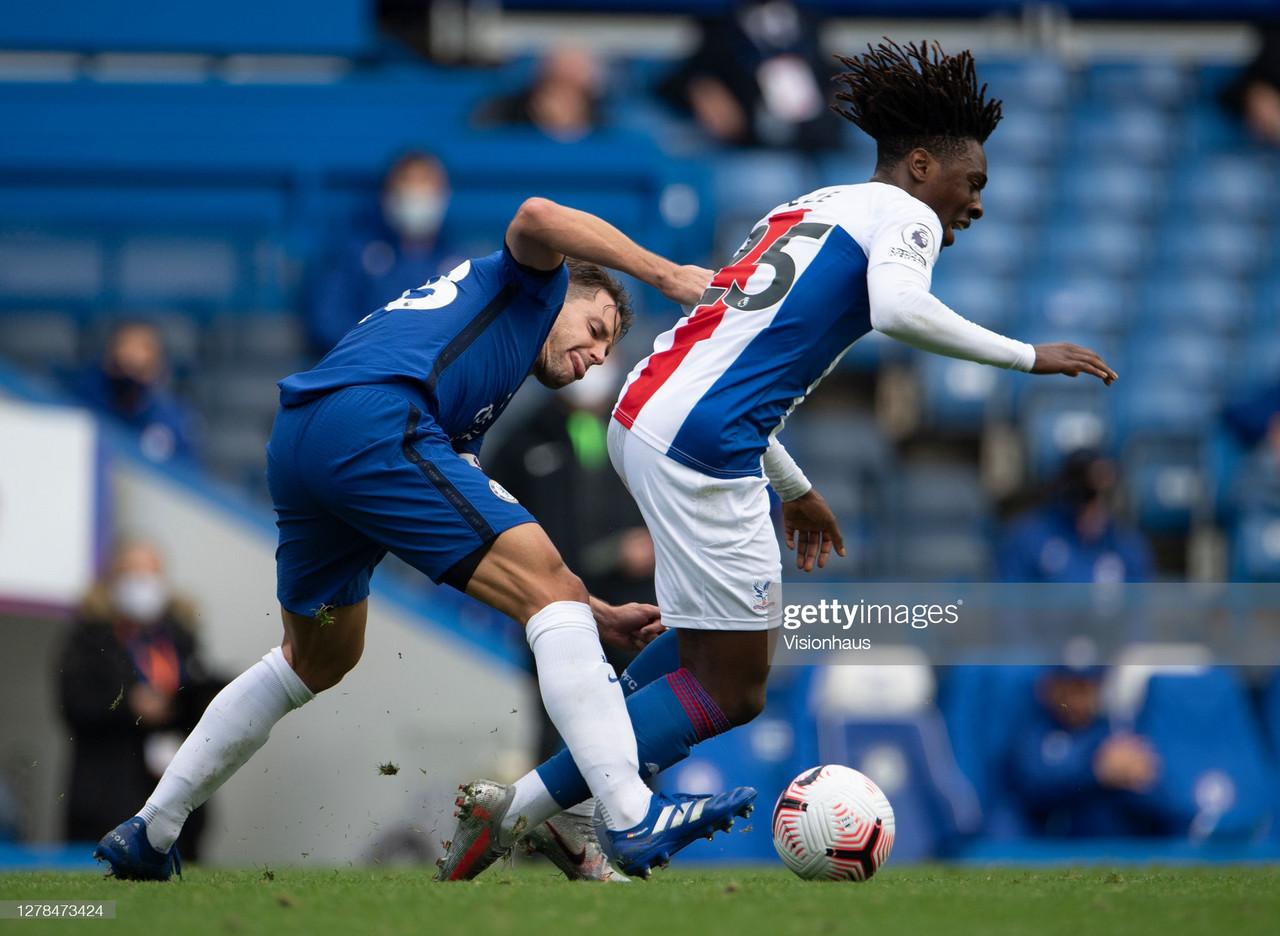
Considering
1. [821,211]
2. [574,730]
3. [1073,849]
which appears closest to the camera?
[574,730]

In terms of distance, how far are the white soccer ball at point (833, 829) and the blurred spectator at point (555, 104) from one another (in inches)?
263

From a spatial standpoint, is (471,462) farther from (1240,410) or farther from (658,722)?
(1240,410)

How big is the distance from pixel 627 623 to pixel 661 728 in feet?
1.72

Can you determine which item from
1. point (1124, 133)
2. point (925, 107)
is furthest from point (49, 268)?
point (1124, 133)

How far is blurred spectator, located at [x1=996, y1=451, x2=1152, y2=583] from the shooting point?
26.2ft

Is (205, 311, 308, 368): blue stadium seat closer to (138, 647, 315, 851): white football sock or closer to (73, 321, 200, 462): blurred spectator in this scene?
(73, 321, 200, 462): blurred spectator

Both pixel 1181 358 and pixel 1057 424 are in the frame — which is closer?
pixel 1057 424

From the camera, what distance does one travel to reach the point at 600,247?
374cm

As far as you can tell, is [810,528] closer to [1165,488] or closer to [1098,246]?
[1165,488]

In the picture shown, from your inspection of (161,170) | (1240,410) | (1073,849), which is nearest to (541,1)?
(161,170)

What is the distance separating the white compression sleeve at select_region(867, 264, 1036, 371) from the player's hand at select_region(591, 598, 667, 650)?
1096 millimetres

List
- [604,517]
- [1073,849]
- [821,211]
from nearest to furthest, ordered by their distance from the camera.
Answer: [821,211] < [1073,849] < [604,517]

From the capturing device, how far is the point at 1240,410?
9852mm

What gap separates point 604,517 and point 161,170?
4.34 meters
